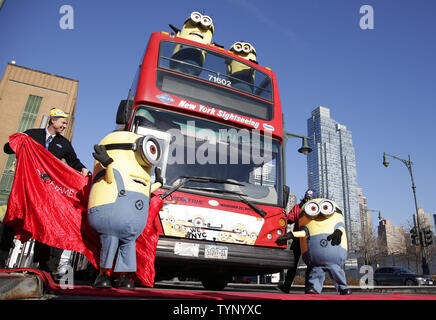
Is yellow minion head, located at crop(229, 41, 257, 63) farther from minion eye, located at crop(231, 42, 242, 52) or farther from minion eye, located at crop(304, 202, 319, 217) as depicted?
minion eye, located at crop(304, 202, 319, 217)

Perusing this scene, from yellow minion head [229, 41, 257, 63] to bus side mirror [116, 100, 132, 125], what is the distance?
3474 mm

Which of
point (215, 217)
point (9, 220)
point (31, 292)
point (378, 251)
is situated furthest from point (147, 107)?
point (378, 251)

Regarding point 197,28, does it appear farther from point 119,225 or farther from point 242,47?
point 119,225

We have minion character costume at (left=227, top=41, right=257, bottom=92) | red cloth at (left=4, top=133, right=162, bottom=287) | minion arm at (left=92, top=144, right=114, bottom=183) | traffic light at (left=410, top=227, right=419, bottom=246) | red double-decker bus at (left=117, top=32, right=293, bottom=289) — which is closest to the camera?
minion arm at (left=92, top=144, right=114, bottom=183)

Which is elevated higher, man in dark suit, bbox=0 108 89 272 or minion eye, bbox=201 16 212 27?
minion eye, bbox=201 16 212 27

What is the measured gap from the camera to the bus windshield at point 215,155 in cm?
545

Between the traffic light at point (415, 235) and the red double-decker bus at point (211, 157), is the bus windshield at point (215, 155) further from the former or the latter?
the traffic light at point (415, 235)

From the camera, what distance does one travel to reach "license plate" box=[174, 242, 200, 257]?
4.78m

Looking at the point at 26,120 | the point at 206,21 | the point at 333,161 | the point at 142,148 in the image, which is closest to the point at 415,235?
the point at 206,21

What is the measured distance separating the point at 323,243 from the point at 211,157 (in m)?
2.37

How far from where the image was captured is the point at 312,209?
5.28 m

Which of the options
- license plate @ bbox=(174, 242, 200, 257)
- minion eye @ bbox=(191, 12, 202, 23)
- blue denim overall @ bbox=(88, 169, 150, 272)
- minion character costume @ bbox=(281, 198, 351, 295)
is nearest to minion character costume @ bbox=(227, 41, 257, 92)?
minion eye @ bbox=(191, 12, 202, 23)

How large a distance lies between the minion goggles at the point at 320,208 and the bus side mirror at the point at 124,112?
3.32m

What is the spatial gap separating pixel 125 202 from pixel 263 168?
3.15 m
